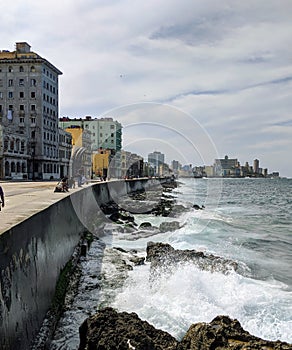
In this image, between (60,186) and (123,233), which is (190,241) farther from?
(60,186)

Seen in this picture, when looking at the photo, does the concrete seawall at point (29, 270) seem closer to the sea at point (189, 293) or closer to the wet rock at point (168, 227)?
the sea at point (189, 293)

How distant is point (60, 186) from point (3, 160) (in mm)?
29578

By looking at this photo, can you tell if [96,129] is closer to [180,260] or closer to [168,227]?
[168,227]

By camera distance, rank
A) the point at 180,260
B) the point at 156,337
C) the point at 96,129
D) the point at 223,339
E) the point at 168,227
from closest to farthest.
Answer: the point at 223,339 < the point at 156,337 < the point at 180,260 < the point at 168,227 < the point at 96,129

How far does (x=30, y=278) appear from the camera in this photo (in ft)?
24.5

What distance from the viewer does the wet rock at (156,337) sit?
6309mm

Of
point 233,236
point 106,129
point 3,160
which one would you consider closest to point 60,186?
point 233,236

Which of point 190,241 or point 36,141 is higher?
point 36,141

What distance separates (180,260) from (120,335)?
7640 millimetres

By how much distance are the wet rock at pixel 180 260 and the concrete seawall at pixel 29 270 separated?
10.7ft

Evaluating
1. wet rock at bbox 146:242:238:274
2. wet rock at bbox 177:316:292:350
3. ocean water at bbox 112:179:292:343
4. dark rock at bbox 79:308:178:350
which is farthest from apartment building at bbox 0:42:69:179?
wet rock at bbox 177:316:292:350

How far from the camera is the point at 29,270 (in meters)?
7.48

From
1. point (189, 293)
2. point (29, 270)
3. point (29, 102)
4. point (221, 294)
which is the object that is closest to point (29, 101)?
point (29, 102)

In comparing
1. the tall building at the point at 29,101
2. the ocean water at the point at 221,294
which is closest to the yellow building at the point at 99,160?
the tall building at the point at 29,101
